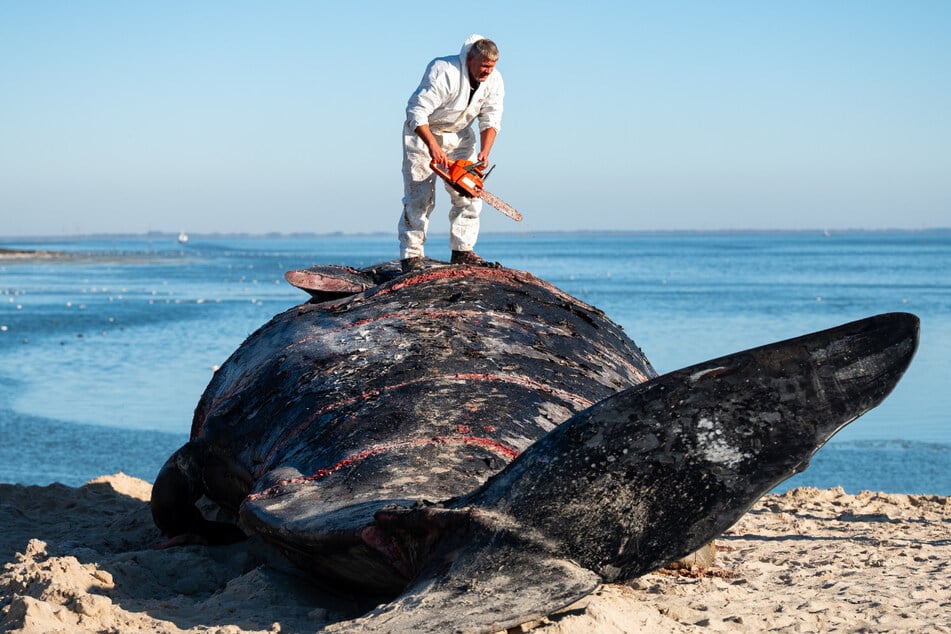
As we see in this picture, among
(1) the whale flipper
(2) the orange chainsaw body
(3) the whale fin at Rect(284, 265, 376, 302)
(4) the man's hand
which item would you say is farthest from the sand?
(4) the man's hand

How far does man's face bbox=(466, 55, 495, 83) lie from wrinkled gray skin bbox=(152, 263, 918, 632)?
6.17 ft

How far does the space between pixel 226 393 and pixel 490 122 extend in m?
3.01

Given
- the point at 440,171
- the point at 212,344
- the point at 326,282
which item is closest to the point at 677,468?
the point at 326,282

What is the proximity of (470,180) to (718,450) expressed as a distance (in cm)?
464

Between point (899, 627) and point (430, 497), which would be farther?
point (899, 627)

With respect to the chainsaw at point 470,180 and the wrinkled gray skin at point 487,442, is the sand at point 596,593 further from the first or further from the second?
the chainsaw at point 470,180

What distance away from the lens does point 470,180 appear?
789 centimetres

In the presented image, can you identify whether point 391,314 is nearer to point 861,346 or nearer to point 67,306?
point 861,346

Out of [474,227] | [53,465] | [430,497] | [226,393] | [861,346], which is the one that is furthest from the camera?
[53,465]

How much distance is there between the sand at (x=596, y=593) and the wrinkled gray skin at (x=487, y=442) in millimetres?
391

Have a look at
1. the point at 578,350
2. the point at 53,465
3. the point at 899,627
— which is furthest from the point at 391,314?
the point at 53,465

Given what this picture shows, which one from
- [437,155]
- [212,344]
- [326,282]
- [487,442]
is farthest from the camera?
[212,344]

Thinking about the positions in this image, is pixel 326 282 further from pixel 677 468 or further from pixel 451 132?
pixel 677 468

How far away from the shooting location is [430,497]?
14.1 ft
